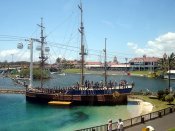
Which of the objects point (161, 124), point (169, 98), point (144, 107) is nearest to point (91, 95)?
point (144, 107)

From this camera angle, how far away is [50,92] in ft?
227

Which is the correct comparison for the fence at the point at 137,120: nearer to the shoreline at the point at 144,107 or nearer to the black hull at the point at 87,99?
the shoreline at the point at 144,107

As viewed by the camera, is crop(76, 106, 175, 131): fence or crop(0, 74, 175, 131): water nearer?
crop(76, 106, 175, 131): fence

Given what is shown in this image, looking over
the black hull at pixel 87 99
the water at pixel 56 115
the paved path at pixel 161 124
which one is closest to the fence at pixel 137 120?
the paved path at pixel 161 124

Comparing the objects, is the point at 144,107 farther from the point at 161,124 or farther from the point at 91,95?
the point at 161,124

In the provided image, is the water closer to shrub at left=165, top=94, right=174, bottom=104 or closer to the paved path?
shrub at left=165, top=94, right=174, bottom=104

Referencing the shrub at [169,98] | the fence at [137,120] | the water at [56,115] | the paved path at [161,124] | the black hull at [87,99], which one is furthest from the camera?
the black hull at [87,99]

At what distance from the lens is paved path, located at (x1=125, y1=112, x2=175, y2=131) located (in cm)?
2970

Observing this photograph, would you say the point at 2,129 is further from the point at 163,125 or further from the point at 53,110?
the point at 163,125

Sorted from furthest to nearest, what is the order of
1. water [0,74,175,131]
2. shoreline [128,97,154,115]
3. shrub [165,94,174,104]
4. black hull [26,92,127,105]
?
black hull [26,92,127,105] < shrub [165,94,174,104] < shoreline [128,97,154,115] < water [0,74,175,131]

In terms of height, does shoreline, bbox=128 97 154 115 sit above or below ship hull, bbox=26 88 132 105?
below

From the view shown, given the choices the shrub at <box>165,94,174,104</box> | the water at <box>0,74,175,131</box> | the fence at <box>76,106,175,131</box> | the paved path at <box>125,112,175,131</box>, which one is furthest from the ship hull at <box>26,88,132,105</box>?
the paved path at <box>125,112,175,131</box>

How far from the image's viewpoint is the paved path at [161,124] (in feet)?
97.5

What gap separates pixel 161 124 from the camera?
31688mm
